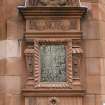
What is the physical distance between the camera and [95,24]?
59.9 ft

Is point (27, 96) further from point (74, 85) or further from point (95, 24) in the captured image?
point (95, 24)

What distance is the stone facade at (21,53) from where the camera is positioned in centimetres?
1803

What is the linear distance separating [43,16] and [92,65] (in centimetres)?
194

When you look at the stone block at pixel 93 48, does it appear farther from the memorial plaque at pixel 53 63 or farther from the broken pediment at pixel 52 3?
the broken pediment at pixel 52 3

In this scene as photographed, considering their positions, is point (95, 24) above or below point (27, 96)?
above

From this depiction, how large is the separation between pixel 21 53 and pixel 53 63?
3.08 ft

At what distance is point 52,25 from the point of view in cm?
1819

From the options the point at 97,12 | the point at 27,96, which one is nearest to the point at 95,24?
the point at 97,12

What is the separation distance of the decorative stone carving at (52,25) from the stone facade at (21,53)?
0.97ft

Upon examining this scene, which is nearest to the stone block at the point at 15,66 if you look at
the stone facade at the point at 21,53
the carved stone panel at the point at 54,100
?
the stone facade at the point at 21,53

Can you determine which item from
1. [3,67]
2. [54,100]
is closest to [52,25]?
[3,67]

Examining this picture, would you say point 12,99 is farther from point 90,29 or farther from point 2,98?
point 90,29

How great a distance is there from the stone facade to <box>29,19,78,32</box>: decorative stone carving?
0.97 ft

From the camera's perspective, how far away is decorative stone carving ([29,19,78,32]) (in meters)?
18.2
